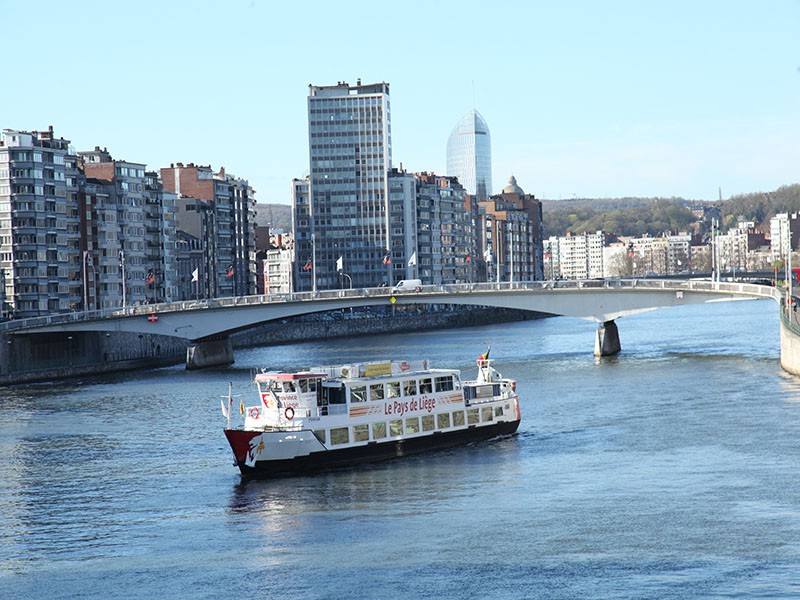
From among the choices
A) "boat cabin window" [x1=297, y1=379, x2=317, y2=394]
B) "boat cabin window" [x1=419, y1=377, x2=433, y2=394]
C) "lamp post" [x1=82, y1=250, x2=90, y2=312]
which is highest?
"lamp post" [x1=82, y1=250, x2=90, y2=312]

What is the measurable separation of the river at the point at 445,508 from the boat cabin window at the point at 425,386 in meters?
2.70

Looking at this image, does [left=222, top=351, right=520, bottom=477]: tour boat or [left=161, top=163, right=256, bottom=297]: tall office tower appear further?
[left=161, top=163, right=256, bottom=297]: tall office tower

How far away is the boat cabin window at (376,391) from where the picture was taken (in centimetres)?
5400

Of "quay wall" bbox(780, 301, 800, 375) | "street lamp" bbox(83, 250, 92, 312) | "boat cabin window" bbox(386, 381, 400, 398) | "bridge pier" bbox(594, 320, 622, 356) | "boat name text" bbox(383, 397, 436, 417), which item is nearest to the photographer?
"boat name text" bbox(383, 397, 436, 417)

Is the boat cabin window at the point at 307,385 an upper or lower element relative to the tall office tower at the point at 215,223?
lower

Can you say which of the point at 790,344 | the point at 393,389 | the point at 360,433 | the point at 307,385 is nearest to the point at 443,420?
the point at 393,389

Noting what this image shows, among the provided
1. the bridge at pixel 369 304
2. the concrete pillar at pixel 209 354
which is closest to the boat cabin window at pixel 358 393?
the bridge at pixel 369 304

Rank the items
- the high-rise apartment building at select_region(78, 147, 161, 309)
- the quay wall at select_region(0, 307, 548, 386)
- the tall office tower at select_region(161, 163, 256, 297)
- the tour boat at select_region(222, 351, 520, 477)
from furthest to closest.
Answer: the tall office tower at select_region(161, 163, 256, 297) < the high-rise apartment building at select_region(78, 147, 161, 309) < the quay wall at select_region(0, 307, 548, 386) < the tour boat at select_region(222, 351, 520, 477)

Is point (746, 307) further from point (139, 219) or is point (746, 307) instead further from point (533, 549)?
point (533, 549)

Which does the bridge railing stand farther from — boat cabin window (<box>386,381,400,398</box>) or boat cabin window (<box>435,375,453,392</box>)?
boat cabin window (<box>386,381,400,398</box>)

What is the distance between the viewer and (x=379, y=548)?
37.5 meters

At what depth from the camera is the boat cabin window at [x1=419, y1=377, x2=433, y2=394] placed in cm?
5606

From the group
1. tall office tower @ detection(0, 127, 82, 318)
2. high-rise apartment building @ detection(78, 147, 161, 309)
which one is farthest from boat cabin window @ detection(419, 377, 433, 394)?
high-rise apartment building @ detection(78, 147, 161, 309)

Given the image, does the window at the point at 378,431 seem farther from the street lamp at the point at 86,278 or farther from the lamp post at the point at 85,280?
the lamp post at the point at 85,280
